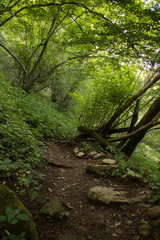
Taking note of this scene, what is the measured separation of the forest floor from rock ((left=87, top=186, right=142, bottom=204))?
0.23 feet

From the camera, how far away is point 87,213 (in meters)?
2.27

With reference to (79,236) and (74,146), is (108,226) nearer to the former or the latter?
(79,236)

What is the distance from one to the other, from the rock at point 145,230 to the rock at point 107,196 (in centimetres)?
57

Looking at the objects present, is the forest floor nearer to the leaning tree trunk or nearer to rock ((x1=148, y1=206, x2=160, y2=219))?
rock ((x1=148, y1=206, x2=160, y2=219))

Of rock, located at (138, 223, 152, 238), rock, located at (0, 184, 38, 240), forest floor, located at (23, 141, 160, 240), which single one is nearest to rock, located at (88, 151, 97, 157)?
forest floor, located at (23, 141, 160, 240)

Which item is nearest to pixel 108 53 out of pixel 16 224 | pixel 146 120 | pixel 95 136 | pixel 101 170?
pixel 146 120

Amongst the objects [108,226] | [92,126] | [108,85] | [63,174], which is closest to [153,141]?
[92,126]

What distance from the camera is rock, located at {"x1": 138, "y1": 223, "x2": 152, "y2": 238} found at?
1.70 metres

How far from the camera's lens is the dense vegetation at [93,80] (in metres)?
3.37

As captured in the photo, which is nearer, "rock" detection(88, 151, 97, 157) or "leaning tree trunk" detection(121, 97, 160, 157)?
"rock" detection(88, 151, 97, 157)

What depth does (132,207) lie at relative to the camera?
90.4 inches

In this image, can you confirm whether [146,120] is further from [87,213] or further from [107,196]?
[87,213]

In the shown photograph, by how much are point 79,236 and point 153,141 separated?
14235mm

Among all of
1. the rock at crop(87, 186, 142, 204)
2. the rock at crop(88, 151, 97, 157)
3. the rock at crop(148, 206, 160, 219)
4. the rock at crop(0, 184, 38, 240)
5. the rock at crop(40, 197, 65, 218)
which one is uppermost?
the rock at crop(148, 206, 160, 219)
